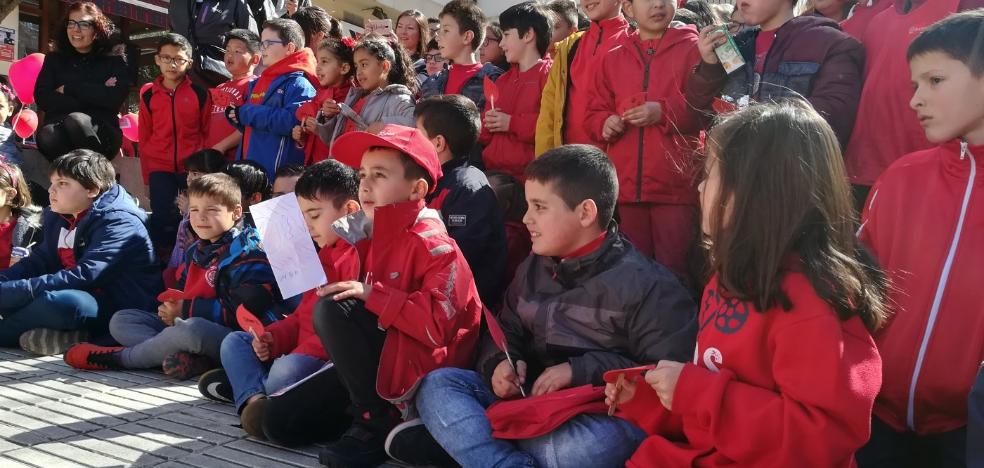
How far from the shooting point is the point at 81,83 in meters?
6.24

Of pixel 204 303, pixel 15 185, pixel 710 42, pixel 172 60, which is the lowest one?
pixel 204 303

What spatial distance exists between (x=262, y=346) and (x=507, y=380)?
4.13 feet

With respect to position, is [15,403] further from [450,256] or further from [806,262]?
[806,262]

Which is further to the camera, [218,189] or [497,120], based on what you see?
[497,120]

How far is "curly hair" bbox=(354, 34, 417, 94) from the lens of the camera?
4.90m

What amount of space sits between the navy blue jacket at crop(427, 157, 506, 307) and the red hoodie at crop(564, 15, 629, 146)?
25.3 inches

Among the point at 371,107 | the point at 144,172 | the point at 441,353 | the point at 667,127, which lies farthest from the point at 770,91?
the point at 144,172

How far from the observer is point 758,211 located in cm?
179

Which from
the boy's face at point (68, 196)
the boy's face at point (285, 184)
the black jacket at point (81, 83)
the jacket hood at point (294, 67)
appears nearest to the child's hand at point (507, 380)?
the boy's face at point (285, 184)

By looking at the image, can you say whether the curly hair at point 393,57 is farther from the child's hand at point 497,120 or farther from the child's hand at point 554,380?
the child's hand at point 554,380

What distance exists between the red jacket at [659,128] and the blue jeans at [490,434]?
1275 millimetres

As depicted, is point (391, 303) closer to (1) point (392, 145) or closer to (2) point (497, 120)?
(1) point (392, 145)

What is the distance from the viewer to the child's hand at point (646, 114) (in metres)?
3.34

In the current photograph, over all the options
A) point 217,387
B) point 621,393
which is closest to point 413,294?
point 621,393
